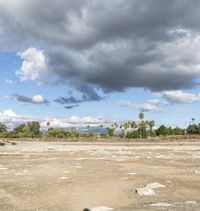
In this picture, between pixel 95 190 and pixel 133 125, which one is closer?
pixel 95 190

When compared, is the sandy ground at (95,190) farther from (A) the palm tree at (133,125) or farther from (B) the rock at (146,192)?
(A) the palm tree at (133,125)

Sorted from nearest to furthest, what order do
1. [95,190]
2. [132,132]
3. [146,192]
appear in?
[146,192] → [95,190] → [132,132]

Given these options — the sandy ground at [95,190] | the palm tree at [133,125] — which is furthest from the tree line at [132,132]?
the sandy ground at [95,190]

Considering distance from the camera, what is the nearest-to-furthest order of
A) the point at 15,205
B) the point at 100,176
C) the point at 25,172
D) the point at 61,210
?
the point at 61,210
the point at 15,205
the point at 100,176
the point at 25,172

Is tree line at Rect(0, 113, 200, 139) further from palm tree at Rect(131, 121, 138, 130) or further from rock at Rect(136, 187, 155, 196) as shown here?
rock at Rect(136, 187, 155, 196)

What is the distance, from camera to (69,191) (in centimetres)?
1925

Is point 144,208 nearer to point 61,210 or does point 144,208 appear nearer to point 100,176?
point 61,210

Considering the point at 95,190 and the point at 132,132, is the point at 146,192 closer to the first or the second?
the point at 95,190

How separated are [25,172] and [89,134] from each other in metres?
138

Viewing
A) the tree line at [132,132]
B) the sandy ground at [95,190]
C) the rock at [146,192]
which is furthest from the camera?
the tree line at [132,132]

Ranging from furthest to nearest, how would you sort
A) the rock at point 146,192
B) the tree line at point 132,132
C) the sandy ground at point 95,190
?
the tree line at point 132,132 < the rock at point 146,192 < the sandy ground at point 95,190

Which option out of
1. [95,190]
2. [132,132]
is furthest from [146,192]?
[132,132]

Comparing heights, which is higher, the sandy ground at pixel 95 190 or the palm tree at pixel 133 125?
the palm tree at pixel 133 125

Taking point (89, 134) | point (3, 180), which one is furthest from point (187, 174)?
point (89, 134)
